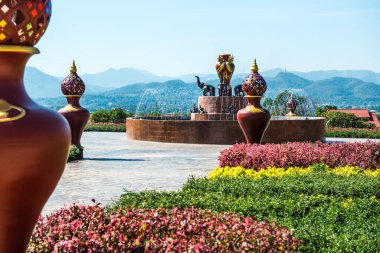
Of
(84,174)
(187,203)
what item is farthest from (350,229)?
(84,174)

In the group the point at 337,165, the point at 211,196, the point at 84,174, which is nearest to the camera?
the point at 211,196

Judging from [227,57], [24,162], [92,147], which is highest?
[227,57]

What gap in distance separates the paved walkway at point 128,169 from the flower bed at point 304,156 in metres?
1.03

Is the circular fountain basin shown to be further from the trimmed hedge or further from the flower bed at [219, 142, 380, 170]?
the trimmed hedge

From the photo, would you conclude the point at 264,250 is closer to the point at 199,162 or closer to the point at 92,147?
the point at 199,162

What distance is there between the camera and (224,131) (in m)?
19.1

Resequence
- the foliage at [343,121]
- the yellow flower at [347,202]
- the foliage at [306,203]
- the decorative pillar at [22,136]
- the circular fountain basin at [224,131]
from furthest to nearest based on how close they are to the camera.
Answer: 1. the foliage at [343,121]
2. the circular fountain basin at [224,131]
3. the yellow flower at [347,202]
4. the foliage at [306,203]
5. the decorative pillar at [22,136]

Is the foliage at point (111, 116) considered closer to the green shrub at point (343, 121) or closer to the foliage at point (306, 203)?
the green shrub at point (343, 121)

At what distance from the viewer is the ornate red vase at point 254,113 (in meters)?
13.9

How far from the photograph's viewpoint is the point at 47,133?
3182 millimetres

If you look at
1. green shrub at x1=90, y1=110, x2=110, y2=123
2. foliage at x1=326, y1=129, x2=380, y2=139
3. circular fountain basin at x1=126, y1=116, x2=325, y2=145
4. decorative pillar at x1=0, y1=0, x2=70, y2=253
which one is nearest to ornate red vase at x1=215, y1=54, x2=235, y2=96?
circular fountain basin at x1=126, y1=116, x2=325, y2=145

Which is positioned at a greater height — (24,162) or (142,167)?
(24,162)

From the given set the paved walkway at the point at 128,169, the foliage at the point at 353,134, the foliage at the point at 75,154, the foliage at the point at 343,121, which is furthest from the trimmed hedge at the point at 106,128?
the foliage at the point at 75,154

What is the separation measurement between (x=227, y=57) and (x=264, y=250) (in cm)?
1868
